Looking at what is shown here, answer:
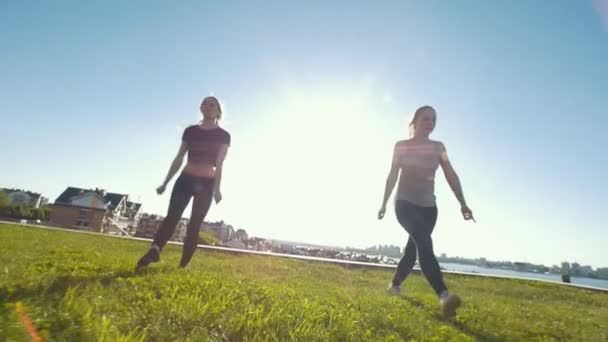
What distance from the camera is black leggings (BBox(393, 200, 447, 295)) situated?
13.4 ft

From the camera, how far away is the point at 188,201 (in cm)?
498

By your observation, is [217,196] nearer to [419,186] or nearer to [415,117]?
[419,186]

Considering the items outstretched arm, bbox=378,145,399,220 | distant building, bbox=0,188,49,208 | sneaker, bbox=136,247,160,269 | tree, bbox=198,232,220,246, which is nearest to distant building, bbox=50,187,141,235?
tree, bbox=198,232,220,246

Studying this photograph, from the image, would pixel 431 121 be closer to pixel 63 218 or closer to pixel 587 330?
pixel 587 330

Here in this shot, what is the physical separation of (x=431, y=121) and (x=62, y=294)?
4.73m

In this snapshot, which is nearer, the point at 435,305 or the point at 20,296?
the point at 20,296

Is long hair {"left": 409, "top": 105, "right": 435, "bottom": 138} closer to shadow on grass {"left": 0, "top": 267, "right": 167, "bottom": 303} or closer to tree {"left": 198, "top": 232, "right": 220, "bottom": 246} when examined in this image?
shadow on grass {"left": 0, "top": 267, "right": 167, "bottom": 303}

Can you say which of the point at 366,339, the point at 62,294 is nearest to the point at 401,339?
the point at 366,339

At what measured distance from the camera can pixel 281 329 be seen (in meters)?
2.20

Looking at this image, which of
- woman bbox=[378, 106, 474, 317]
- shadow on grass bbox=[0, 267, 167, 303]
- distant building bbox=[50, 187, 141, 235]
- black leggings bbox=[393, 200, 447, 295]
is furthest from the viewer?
distant building bbox=[50, 187, 141, 235]

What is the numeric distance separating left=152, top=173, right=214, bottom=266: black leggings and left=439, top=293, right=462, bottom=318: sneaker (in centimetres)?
354

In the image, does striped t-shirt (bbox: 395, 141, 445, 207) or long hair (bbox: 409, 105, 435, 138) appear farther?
long hair (bbox: 409, 105, 435, 138)

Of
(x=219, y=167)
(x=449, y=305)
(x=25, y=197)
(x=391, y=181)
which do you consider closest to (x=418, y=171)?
(x=391, y=181)

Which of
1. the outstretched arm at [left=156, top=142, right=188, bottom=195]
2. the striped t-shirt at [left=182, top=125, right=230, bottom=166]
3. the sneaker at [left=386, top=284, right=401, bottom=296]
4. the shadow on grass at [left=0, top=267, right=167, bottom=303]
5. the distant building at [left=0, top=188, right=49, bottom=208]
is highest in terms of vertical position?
the distant building at [left=0, top=188, right=49, bottom=208]
